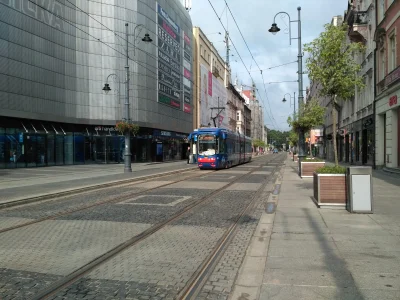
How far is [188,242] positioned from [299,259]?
209 centimetres

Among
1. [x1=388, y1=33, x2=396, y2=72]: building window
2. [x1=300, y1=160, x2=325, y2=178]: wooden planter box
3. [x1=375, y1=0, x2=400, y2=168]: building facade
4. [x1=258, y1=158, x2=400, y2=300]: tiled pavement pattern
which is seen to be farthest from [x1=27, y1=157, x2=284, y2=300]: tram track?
[x1=388, y1=33, x2=396, y2=72]: building window

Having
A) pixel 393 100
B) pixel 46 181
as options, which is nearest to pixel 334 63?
pixel 393 100

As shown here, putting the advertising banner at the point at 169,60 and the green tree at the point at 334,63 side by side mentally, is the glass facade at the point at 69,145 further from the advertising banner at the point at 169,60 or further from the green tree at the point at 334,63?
the green tree at the point at 334,63

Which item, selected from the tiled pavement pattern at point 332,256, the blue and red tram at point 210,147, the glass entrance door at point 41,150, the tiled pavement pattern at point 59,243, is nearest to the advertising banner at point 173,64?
the glass entrance door at point 41,150

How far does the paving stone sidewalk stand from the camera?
4.48 meters

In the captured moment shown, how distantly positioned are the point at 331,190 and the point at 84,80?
34.8 metres

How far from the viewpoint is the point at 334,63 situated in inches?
476

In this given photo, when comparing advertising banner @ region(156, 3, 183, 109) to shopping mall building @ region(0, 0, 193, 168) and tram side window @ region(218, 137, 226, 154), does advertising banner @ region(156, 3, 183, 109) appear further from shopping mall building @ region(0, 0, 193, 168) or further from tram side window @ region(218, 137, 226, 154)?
tram side window @ region(218, 137, 226, 154)

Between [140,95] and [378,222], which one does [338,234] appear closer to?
[378,222]

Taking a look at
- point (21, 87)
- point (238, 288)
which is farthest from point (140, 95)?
point (238, 288)

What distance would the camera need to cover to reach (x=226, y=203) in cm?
1211

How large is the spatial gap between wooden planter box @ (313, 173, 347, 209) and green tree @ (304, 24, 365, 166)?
5.55 ft

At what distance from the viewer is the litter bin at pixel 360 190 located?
954cm

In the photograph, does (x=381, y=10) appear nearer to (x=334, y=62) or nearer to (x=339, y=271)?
(x=334, y=62)
